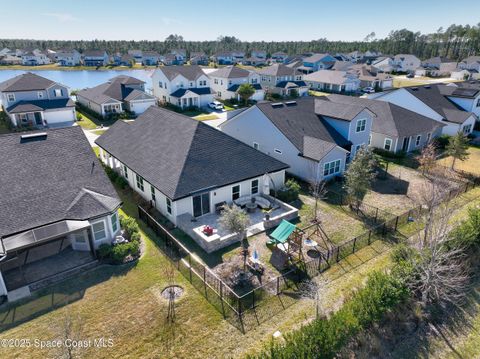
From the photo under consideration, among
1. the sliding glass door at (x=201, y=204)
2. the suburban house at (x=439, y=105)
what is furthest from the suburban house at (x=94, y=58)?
the sliding glass door at (x=201, y=204)

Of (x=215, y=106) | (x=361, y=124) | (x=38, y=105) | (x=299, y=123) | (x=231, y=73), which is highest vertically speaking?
(x=231, y=73)

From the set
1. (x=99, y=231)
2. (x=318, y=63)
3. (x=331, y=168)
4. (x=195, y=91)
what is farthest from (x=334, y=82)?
(x=99, y=231)

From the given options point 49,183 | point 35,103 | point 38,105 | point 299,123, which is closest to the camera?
point 49,183

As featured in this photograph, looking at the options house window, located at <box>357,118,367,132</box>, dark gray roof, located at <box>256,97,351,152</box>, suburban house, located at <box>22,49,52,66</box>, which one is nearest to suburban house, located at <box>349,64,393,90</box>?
house window, located at <box>357,118,367,132</box>

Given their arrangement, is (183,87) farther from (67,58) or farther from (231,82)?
(67,58)

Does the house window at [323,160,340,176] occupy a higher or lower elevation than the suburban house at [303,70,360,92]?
lower

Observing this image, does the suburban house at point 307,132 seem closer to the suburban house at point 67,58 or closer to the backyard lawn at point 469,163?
the backyard lawn at point 469,163

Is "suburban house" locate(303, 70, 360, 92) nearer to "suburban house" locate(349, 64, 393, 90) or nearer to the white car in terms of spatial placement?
"suburban house" locate(349, 64, 393, 90)
